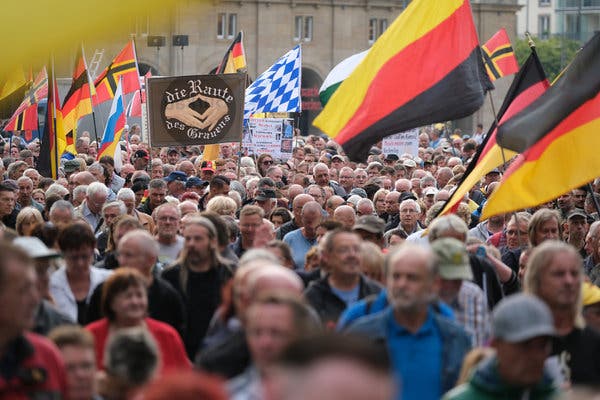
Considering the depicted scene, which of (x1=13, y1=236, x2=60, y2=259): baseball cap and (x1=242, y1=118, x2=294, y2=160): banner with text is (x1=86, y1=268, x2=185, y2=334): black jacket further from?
(x1=242, y1=118, x2=294, y2=160): banner with text

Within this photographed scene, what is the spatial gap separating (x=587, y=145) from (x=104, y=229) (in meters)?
4.71

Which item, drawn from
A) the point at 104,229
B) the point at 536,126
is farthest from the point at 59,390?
the point at 104,229

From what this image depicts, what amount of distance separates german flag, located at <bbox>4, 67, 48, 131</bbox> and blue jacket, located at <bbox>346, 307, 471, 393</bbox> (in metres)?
20.5

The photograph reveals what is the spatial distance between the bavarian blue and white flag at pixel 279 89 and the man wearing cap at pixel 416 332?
16959 mm

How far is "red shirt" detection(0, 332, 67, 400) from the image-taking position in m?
4.64

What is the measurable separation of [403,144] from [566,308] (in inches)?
842

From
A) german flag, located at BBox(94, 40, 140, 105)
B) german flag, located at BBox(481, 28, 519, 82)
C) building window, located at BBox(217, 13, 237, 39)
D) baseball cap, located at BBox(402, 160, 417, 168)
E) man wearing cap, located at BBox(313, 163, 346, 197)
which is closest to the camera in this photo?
man wearing cap, located at BBox(313, 163, 346, 197)

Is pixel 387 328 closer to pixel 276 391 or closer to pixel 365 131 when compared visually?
pixel 276 391

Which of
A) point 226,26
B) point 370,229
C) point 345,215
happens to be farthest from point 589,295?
point 226,26

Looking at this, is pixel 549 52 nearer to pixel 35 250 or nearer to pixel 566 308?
pixel 35 250

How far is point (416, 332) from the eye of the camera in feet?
19.7

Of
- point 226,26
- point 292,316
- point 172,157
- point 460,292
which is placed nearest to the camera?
point 292,316

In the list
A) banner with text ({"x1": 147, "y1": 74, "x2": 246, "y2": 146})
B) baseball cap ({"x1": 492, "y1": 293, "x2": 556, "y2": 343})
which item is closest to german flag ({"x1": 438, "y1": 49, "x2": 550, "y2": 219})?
baseball cap ({"x1": 492, "y1": 293, "x2": 556, "y2": 343})

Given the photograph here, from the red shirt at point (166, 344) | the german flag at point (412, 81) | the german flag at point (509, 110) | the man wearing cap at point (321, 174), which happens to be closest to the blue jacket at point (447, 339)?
the red shirt at point (166, 344)
